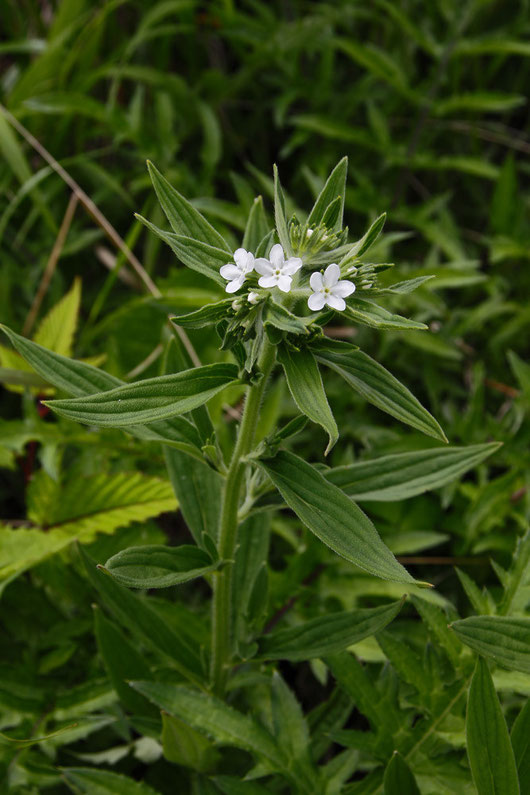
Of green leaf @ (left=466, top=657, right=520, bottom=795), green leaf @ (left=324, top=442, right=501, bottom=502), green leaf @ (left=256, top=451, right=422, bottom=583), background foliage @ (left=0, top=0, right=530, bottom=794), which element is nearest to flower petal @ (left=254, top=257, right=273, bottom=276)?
green leaf @ (left=256, top=451, right=422, bottom=583)

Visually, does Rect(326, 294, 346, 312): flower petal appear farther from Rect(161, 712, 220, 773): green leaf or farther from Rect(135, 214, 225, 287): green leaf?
Rect(161, 712, 220, 773): green leaf

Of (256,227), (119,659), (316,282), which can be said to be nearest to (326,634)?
(119,659)

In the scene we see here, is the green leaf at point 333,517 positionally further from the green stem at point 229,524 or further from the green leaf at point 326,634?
the green leaf at point 326,634

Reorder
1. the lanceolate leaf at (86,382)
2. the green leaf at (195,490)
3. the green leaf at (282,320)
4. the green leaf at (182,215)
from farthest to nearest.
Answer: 1. the green leaf at (195,490)
2. the lanceolate leaf at (86,382)
3. the green leaf at (182,215)
4. the green leaf at (282,320)

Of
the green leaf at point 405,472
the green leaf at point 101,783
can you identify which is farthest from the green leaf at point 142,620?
the green leaf at point 405,472

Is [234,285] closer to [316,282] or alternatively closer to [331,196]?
[316,282]

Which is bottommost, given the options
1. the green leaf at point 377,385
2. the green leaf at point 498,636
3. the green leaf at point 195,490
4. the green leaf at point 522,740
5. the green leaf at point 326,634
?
the green leaf at point 522,740

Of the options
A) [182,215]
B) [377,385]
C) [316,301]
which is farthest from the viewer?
[182,215]
